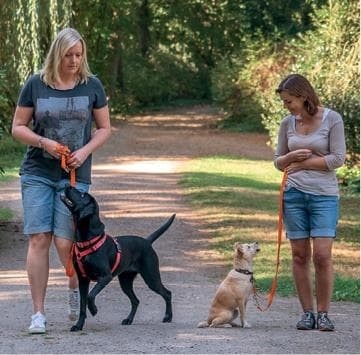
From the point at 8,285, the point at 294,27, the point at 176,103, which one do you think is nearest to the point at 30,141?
the point at 8,285

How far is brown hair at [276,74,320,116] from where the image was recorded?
786cm

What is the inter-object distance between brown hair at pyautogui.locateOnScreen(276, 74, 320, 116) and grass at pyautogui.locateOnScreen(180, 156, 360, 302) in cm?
309

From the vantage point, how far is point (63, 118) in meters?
7.55

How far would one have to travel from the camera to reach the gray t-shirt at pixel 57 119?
7.53 m

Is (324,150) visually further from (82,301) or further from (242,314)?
(82,301)

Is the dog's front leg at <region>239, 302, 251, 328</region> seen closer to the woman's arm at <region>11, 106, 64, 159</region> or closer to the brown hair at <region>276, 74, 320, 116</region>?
the brown hair at <region>276, 74, 320, 116</region>

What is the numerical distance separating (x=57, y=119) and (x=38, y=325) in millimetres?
1462

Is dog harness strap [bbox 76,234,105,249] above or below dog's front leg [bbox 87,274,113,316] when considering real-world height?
above

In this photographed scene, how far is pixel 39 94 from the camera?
7.55m

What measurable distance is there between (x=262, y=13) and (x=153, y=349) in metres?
32.0

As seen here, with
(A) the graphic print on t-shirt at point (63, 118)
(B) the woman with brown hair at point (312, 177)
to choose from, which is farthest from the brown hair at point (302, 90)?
(A) the graphic print on t-shirt at point (63, 118)

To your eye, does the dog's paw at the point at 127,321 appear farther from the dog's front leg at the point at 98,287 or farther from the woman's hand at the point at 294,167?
the woman's hand at the point at 294,167

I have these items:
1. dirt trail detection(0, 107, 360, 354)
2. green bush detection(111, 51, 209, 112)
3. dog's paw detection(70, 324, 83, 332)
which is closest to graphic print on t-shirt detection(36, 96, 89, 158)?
dog's paw detection(70, 324, 83, 332)

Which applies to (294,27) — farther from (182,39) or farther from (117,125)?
(182,39)
